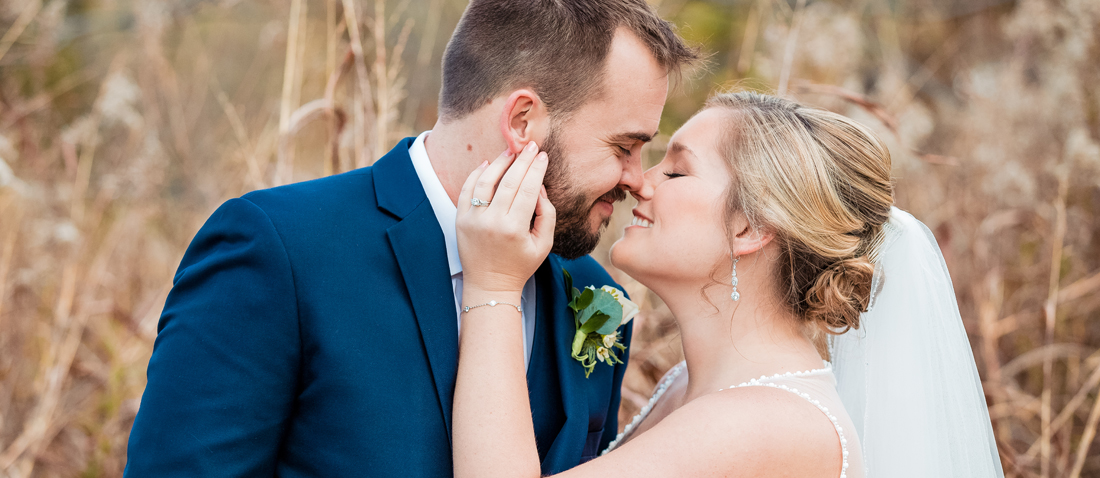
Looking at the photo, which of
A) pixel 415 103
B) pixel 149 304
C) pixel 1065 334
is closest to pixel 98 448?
pixel 149 304

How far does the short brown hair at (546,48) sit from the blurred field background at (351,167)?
46 cm

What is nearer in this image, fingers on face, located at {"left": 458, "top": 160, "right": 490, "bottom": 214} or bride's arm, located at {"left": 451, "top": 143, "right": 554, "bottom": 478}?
bride's arm, located at {"left": 451, "top": 143, "right": 554, "bottom": 478}

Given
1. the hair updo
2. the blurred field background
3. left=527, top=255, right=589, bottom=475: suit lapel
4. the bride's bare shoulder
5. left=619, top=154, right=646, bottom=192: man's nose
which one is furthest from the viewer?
the blurred field background

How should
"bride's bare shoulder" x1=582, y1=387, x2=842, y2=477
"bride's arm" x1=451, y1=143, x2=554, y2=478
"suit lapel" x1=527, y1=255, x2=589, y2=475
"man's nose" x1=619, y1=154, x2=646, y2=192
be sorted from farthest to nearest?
"man's nose" x1=619, y1=154, x2=646, y2=192
"suit lapel" x1=527, y1=255, x2=589, y2=475
"bride's bare shoulder" x1=582, y1=387, x2=842, y2=477
"bride's arm" x1=451, y1=143, x2=554, y2=478

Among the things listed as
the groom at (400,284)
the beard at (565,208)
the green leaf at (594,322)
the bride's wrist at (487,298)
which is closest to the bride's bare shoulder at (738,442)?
the groom at (400,284)

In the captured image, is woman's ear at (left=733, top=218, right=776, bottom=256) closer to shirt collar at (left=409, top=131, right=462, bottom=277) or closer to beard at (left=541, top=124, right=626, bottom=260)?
beard at (left=541, top=124, right=626, bottom=260)

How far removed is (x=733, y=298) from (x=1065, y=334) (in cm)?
297

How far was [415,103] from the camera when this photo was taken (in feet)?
17.7

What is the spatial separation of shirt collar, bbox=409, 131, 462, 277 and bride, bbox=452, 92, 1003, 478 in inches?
6.6

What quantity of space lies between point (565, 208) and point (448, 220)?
37 cm

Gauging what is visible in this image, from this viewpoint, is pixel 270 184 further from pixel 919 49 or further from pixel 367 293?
pixel 919 49

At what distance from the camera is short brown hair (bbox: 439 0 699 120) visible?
2.29 m

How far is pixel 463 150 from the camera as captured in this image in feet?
7.47

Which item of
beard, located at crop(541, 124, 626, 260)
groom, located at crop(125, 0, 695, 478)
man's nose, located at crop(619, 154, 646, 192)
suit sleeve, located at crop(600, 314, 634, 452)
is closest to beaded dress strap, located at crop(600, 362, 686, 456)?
suit sleeve, located at crop(600, 314, 634, 452)
